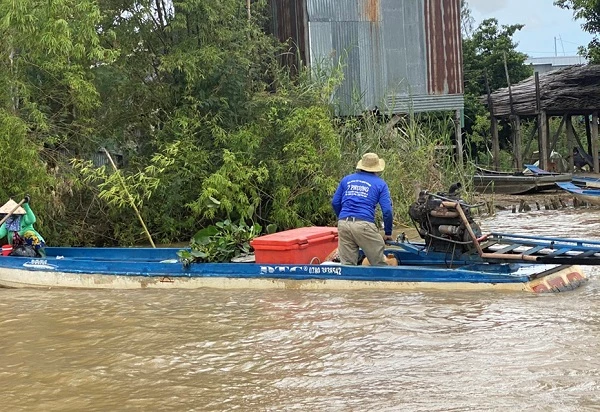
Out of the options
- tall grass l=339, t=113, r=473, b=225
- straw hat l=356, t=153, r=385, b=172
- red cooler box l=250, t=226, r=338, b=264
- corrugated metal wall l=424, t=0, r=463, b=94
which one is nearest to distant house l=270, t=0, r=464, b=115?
corrugated metal wall l=424, t=0, r=463, b=94

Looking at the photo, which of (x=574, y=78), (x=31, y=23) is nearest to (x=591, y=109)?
(x=574, y=78)

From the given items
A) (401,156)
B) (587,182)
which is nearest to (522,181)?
(587,182)

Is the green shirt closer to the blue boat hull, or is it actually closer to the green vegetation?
the blue boat hull

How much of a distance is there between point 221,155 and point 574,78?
55.0 ft

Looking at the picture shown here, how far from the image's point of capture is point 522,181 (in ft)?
74.2

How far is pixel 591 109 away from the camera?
2620 centimetres

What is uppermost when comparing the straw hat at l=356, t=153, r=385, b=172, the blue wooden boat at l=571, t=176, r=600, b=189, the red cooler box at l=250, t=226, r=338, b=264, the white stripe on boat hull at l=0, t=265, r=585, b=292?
the straw hat at l=356, t=153, r=385, b=172

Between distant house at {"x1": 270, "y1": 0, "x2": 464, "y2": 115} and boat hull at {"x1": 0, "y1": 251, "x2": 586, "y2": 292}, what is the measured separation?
27.7ft

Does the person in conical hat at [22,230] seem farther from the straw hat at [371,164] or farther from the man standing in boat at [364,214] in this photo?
the straw hat at [371,164]

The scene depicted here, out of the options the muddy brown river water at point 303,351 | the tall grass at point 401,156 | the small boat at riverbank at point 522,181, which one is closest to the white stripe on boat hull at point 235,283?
the muddy brown river water at point 303,351

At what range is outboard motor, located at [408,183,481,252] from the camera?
861 centimetres

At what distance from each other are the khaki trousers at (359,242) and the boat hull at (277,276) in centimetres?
29

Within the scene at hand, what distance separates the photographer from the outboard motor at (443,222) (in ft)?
28.2

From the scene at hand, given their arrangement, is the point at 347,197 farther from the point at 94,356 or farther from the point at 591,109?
the point at 591,109
